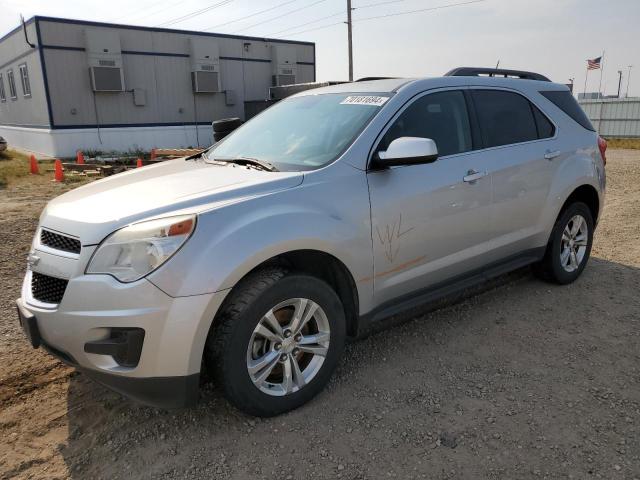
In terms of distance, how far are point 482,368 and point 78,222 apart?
8.48 feet

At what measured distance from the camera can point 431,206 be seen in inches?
131

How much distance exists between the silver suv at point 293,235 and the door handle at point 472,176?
0.01m

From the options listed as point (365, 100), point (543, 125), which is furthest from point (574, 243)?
point (365, 100)

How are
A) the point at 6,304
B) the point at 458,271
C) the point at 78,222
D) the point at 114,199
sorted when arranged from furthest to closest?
1. the point at 6,304
2. the point at 458,271
3. the point at 114,199
4. the point at 78,222

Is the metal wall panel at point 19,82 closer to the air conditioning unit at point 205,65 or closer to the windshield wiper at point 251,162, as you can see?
the air conditioning unit at point 205,65

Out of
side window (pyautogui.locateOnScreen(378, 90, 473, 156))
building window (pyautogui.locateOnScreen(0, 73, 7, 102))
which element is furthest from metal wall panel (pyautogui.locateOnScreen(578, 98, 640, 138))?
building window (pyautogui.locateOnScreen(0, 73, 7, 102))

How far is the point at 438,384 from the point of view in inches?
125

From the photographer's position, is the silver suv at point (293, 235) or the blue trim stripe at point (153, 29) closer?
the silver suv at point (293, 235)

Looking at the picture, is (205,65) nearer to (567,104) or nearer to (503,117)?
(567,104)

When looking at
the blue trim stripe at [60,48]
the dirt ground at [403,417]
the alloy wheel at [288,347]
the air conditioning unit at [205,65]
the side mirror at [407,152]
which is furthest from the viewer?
the air conditioning unit at [205,65]

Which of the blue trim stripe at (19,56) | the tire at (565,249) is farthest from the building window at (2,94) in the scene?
the tire at (565,249)

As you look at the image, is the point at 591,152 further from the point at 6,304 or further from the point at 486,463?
the point at 6,304

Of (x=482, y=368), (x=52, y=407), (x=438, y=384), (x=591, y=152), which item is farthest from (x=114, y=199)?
(x=591, y=152)

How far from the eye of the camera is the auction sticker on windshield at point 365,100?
132 inches
